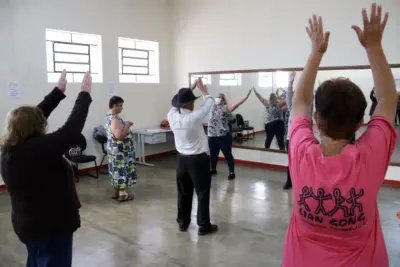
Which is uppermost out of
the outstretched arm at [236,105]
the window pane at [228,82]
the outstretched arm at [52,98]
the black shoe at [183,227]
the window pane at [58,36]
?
the window pane at [58,36]

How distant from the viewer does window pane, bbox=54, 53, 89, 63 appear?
6406 mm

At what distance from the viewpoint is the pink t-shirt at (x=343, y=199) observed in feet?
3.44

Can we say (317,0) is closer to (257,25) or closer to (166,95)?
(257,25)

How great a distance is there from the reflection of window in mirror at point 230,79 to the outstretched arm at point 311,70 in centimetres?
605

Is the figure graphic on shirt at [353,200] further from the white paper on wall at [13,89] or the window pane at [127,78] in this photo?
the window pane at [127,78]

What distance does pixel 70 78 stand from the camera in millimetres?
6516

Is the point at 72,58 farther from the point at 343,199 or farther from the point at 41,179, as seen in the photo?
the point at 343,199

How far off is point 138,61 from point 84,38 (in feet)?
4.49

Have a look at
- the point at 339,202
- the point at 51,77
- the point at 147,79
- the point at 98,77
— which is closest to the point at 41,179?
the point at 339,202

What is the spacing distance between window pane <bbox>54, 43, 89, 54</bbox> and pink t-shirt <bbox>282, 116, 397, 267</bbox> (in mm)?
6089

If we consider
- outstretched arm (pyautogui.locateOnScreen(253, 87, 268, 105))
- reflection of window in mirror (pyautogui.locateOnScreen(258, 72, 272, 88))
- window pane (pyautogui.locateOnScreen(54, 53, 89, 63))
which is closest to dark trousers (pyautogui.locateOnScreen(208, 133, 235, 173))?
outstretched arm (pyautogui.locateOnScreen(253, 87, 268, 105))

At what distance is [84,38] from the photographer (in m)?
6.71

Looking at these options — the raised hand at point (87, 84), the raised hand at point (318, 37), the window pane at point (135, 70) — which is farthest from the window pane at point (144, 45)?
the raised hand at point (318, 37)

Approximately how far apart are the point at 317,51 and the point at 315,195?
A: 1.59ft
